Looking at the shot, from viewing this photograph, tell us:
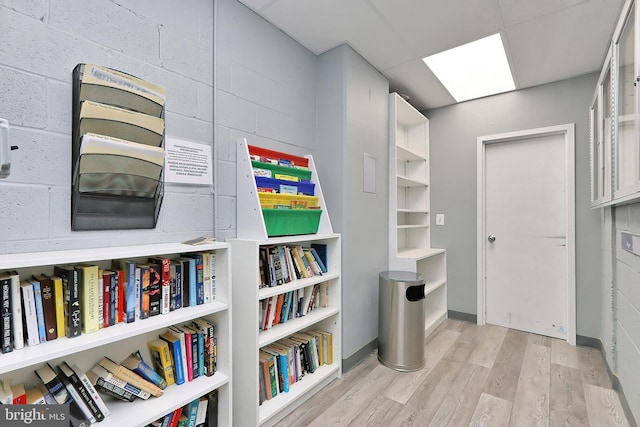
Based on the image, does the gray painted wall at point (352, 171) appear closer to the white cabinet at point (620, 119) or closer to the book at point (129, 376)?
the book at point (129, 376)

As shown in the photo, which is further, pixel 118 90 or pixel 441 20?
pixel 441 20

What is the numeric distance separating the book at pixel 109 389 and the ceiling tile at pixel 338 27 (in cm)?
217

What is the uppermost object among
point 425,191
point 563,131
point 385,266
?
point 563,131

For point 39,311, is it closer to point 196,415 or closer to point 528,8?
point 196,415

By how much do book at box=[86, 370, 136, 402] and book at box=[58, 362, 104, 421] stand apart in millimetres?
86

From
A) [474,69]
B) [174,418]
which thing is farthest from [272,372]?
[474,69]

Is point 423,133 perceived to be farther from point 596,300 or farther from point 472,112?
point 596,300

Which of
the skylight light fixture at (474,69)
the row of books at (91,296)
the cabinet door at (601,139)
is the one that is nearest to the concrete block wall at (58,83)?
the row of books at (91,296)

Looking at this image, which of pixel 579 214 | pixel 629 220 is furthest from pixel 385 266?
pixel 579 214

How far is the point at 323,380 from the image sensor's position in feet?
6.64

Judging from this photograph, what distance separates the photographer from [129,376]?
1259 mm

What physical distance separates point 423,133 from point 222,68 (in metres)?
2.52

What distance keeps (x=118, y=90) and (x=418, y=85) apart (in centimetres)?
262

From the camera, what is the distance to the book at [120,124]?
3.98 ft
